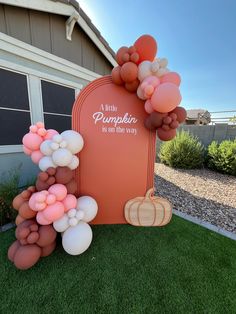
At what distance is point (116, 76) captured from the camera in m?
2.02

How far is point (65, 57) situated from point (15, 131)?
219cm

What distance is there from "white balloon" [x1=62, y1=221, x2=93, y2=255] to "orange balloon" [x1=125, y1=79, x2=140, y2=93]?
1858mm

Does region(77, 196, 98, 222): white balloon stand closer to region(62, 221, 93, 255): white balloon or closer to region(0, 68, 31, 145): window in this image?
region(62, 221, 93, 255): white balloon

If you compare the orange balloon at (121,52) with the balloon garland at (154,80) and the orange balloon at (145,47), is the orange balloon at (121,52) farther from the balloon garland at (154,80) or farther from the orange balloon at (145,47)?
the orange balloon at (145,47)

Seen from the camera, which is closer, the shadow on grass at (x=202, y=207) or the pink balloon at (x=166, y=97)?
the pink balloon at (x=166, y=97)

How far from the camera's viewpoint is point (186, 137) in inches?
235

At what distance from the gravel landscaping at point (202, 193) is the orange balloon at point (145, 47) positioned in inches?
108

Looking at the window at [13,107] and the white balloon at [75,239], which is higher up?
the window at [13,107]

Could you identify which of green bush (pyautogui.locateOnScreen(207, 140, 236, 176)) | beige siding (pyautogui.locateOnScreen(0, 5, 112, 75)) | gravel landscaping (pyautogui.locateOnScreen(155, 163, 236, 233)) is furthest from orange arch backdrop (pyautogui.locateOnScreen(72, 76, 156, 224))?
green bush (pyautogui.locateOnScreen(207, 140, 236, 176))

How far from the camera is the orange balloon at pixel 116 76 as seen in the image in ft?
6.51

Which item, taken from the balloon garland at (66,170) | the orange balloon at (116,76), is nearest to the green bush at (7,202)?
the balloon garland at (66,170)

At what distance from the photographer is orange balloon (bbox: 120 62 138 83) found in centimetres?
183

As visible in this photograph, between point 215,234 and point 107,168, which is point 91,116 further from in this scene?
point 215,234

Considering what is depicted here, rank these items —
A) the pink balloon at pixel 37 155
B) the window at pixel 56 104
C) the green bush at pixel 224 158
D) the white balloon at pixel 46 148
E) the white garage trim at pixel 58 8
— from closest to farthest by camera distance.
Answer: the white balloon at pixel 46 148 → the pink balloon at pixel 37 155 → the white garage trim at pixel 58 8 → the window at pixel 56 104 → the green bush at pixel 224 158
